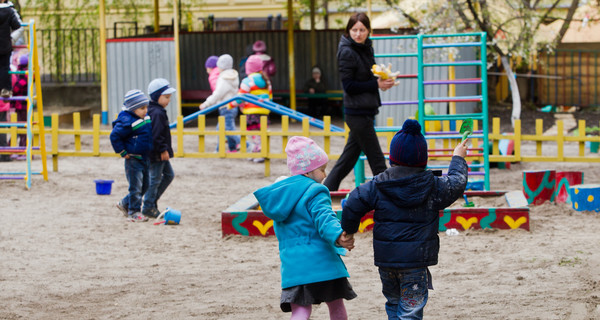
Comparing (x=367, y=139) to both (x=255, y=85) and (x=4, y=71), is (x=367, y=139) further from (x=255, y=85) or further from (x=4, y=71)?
(x=255, y=85)

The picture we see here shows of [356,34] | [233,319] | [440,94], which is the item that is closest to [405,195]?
[233,319]

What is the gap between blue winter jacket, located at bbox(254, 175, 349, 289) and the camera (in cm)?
446

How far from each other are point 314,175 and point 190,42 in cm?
1723

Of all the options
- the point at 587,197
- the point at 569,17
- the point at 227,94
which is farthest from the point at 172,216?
the point at 569,17

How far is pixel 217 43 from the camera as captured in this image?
70.3 feet

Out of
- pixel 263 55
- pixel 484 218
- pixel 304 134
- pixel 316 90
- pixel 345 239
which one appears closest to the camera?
pixel 345 239

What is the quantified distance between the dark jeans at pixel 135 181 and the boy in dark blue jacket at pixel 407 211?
4.62 m

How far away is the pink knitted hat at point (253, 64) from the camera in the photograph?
13.4 m

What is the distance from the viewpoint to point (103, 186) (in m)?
10.3

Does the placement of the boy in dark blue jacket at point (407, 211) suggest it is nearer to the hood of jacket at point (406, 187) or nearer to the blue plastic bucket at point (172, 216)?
the hood of jacket at point (406, 187)

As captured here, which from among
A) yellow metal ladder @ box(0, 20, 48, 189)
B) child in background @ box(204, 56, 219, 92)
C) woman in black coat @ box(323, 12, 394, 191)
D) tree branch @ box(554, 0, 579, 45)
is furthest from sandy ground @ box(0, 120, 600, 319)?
tree branch @ box(554, 0, 579, 45)

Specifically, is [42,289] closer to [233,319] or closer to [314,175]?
[233,319]

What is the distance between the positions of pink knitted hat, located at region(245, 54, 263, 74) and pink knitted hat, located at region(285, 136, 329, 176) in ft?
29.2

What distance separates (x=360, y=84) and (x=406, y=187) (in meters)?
3.82
